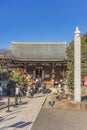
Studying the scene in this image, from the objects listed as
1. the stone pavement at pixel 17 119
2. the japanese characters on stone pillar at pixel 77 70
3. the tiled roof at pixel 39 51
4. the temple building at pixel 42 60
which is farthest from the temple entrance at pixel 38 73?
the stone pavement at pixel 17 119

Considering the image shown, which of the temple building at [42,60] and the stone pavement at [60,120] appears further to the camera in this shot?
the temple building at [42,60]

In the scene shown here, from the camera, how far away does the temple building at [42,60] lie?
94.6 feet

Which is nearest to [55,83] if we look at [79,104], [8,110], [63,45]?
[63,45]

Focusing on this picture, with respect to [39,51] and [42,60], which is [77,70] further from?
[39,51]

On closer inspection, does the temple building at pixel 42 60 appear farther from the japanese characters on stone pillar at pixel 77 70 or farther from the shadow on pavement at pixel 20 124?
the shadow on pavement at pixel 20 124

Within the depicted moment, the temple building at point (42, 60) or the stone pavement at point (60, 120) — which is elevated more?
the temple building at point (42, 60)

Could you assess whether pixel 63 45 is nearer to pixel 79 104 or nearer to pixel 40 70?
pixel 40 70

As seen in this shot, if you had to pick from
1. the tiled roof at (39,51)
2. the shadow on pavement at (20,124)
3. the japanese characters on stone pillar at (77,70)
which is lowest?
the shadow on pavement at (20,124)

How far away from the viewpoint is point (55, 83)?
94.3 ft

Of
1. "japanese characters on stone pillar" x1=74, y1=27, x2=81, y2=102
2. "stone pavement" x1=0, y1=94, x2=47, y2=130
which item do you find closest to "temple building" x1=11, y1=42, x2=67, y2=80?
"japanese characters on stone pillar" x1=74, y1=27, x2=81, y2=102

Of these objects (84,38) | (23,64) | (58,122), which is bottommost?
(58,122)

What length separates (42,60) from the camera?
28.8m

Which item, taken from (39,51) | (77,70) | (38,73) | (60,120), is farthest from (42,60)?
(60,120)

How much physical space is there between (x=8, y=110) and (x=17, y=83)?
7563 millimetres
